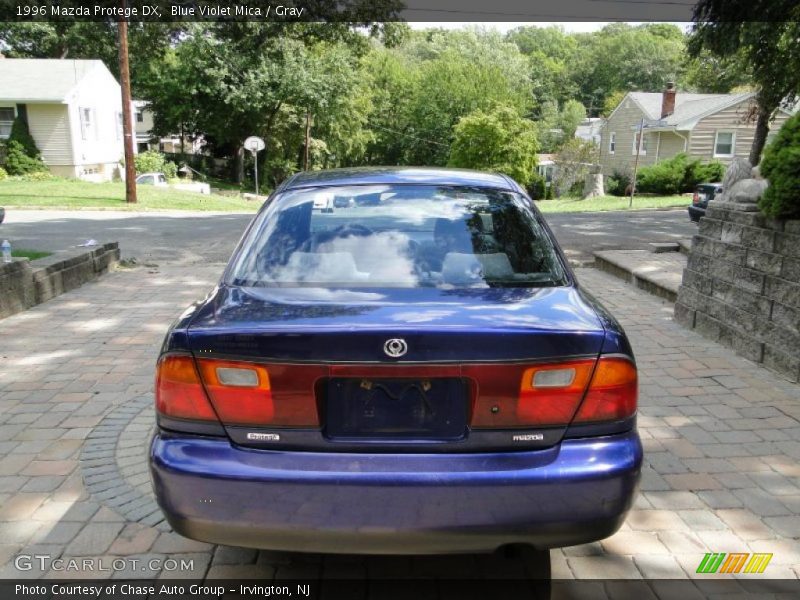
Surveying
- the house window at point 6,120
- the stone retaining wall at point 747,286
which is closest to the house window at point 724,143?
the stone retaining wall at point 747,286

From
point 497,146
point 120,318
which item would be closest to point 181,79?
point 497,146

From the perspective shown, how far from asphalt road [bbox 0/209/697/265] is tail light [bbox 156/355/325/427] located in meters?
8.85

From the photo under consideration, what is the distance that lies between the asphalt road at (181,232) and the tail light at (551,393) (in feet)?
30.1

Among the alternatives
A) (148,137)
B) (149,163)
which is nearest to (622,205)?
(149,163)

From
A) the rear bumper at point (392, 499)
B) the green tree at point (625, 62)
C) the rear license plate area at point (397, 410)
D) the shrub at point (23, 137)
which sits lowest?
the rear bumper at point (392, 499)

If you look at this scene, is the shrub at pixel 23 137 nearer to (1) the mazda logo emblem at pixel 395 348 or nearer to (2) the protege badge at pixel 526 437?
(1) the mazda logo emblem at pixel 395 348

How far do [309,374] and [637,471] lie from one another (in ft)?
3.82

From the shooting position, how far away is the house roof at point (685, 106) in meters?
37.5

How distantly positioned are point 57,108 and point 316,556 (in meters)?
34.8

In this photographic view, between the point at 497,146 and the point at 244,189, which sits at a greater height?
the point at 497,146

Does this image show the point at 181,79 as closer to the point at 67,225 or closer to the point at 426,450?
the point at 67,225

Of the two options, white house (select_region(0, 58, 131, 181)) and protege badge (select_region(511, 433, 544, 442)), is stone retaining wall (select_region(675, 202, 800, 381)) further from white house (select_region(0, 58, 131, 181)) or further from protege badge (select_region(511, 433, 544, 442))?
white house (select_region(0, 58, 131, 181))

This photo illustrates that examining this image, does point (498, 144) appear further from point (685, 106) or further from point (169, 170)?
point (169, 170)

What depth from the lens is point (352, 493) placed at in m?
2.12
